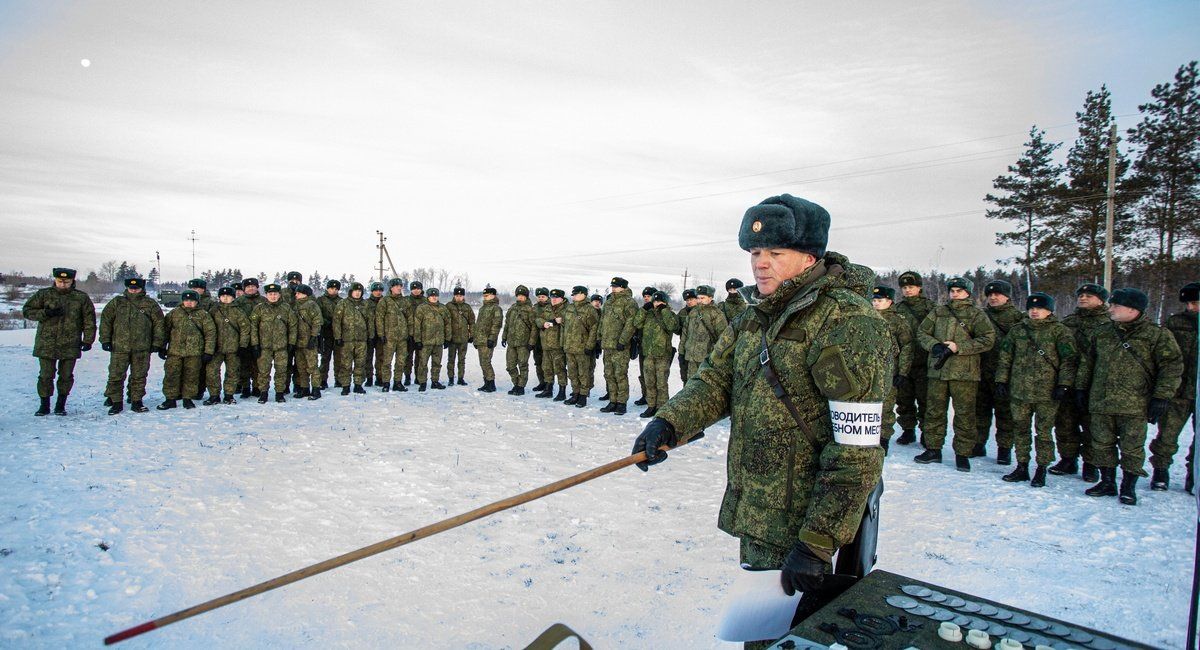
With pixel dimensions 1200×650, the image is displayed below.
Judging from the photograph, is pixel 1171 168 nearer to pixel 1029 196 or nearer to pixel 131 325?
pixel 1029 196

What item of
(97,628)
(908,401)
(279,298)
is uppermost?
(279,298)

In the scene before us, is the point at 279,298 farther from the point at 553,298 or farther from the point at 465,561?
the point at 465,561

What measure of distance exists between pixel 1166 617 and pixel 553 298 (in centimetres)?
1070

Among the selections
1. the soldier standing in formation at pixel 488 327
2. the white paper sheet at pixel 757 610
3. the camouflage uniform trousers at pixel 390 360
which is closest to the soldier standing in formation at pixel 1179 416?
the white paper sheet at pixel 757 610

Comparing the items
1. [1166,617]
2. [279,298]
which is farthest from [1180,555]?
[279,298]

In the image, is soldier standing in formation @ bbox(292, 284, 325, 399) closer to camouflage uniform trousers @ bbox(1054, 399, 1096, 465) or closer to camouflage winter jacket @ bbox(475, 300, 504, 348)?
camouflage winter jacket @ bbox(475, 300, 504, 348)

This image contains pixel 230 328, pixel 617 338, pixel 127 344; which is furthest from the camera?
pixel 617 338

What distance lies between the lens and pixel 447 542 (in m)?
4.84

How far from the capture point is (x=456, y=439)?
8.17 m

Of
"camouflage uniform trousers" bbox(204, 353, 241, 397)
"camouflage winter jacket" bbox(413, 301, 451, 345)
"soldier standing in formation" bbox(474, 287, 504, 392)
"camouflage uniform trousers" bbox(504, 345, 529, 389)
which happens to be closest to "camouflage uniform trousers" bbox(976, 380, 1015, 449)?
"camouflage uniform trousers" bbox(504, 345, 529, 389)

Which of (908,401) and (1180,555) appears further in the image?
(908,401)

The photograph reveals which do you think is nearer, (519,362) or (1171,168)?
(519,362)

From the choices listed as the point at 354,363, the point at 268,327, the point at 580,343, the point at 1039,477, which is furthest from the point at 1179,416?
the point at 268,327

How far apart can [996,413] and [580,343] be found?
7023 mm
